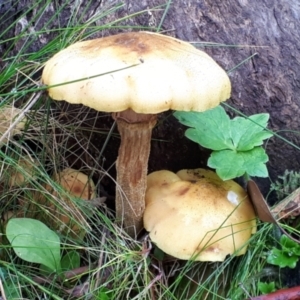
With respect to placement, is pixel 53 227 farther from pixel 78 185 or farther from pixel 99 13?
pixel 99 13

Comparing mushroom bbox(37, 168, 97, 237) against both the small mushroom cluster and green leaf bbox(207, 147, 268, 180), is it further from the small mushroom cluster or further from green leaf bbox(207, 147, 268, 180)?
green leaf bbox(207, 147, 268, 180)

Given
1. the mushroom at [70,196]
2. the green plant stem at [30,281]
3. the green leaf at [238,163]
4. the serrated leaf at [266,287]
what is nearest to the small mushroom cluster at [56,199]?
the mushroom at [70,196]

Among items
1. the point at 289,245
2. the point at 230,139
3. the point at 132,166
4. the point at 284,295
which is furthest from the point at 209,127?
the point at 284,295

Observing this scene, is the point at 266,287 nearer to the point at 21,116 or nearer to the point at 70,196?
the point at 70,196

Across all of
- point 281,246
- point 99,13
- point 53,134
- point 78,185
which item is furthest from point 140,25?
point 281,246

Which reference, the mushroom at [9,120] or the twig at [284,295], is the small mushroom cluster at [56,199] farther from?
the twig at [284,295]

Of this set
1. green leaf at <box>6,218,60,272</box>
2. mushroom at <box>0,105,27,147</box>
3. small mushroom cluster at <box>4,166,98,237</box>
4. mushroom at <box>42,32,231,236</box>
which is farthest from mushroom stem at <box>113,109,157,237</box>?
mushroom at <box>0,105,27,147</box>
